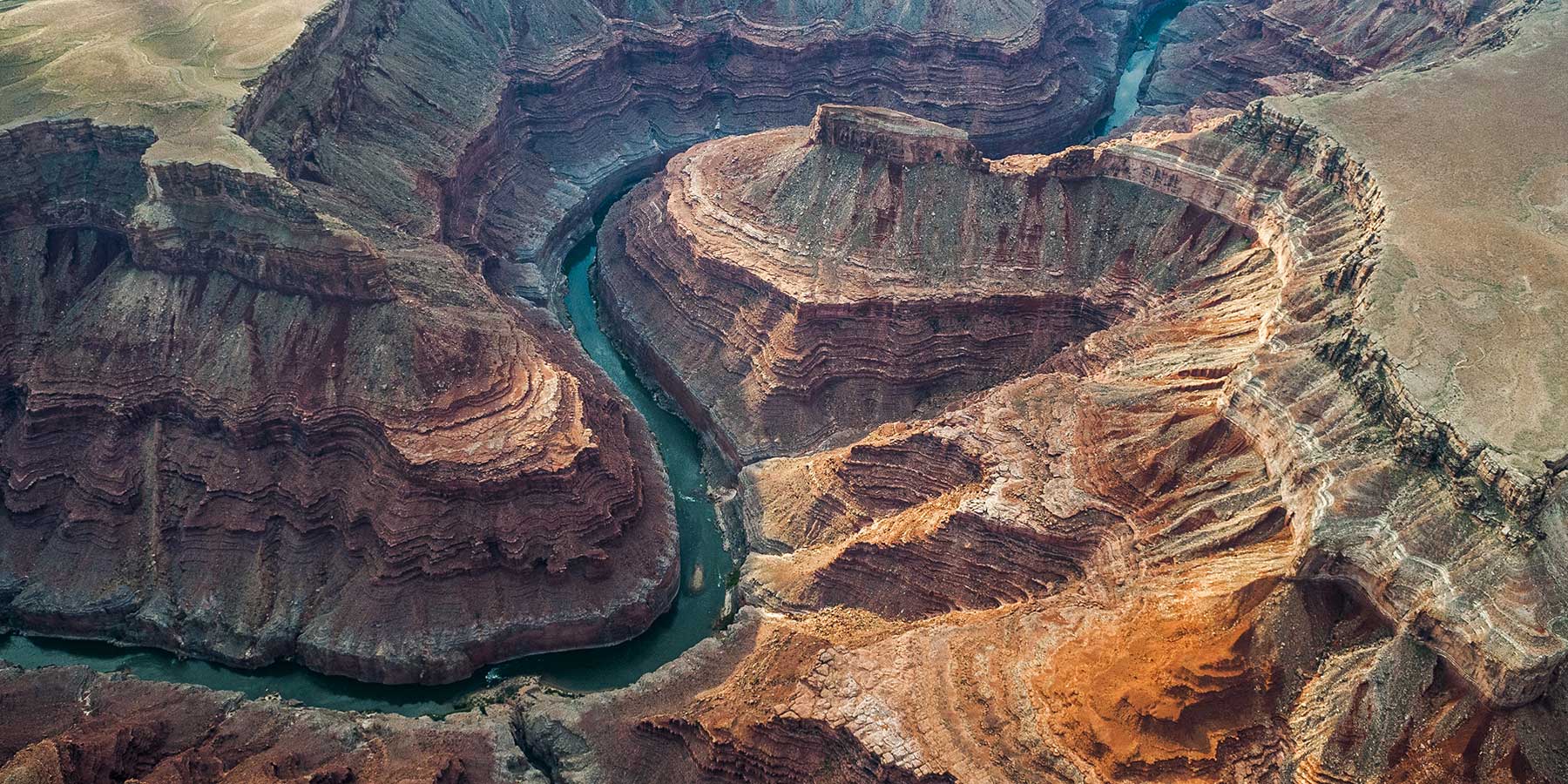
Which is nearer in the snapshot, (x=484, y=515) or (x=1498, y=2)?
(x=484, y=515)

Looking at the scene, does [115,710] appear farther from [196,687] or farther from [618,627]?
[618,627]

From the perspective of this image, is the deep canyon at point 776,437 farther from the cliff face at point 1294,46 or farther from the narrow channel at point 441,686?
the cliff face at point 1294,46

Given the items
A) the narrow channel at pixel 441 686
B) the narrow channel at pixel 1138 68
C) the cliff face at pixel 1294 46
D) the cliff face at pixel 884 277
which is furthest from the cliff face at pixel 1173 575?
the narrow channel at pixel 1138 68

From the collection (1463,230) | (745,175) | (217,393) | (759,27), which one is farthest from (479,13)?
(1463,230)

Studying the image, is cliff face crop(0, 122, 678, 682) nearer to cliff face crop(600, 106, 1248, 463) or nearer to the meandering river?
the meandering river

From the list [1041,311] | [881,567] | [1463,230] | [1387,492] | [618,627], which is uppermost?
[1463,230]

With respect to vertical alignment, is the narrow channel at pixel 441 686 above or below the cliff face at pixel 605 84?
below

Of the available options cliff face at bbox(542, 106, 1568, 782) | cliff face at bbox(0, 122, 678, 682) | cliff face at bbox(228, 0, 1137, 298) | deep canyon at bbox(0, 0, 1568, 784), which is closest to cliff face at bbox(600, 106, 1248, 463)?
deep canyon at bbox(0, 0, 1568, 784)
